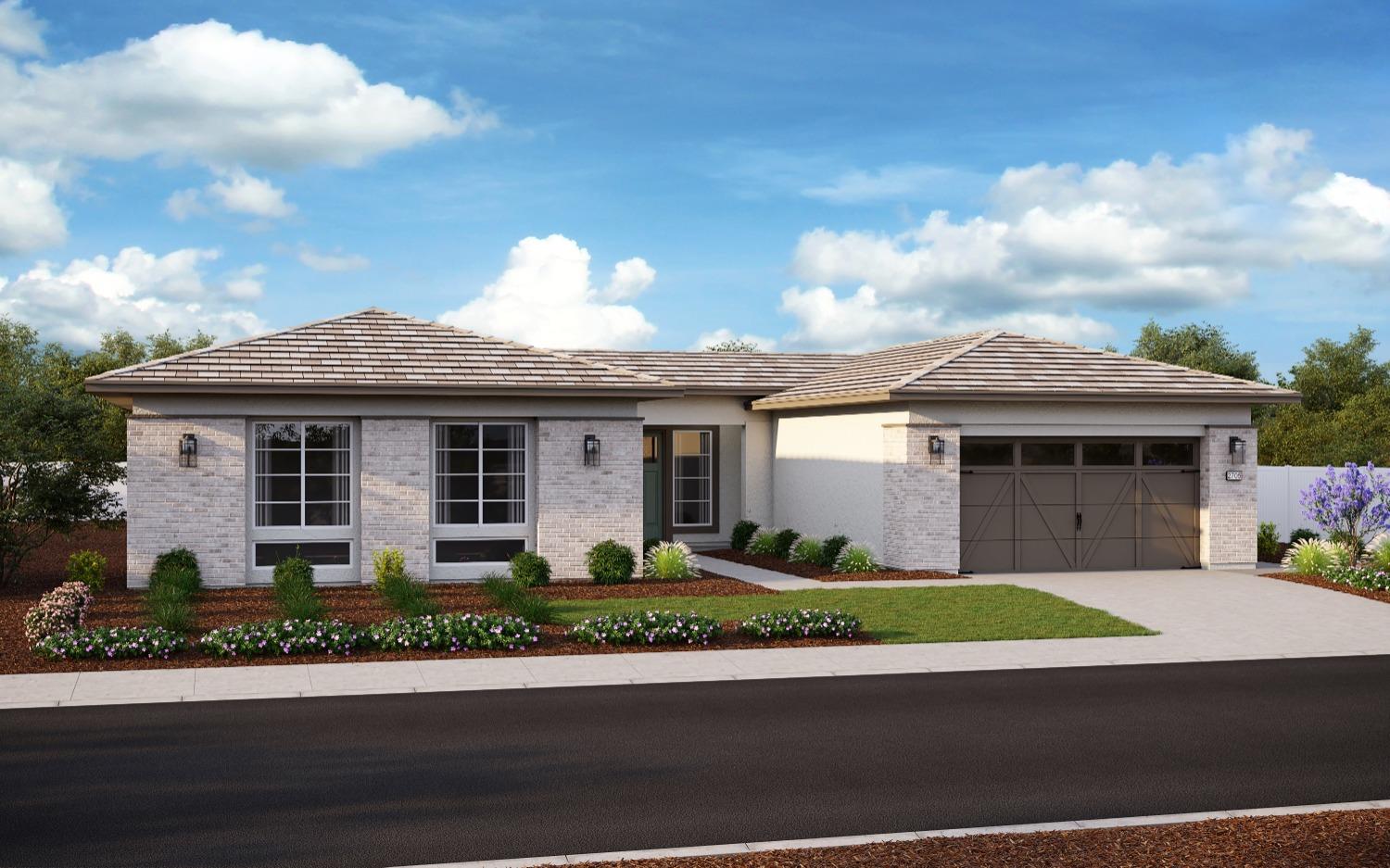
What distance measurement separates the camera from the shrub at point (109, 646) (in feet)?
42.7

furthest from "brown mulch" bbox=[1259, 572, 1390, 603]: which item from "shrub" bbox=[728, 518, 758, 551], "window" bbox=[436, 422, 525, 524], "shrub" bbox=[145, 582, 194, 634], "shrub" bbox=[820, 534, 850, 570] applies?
"shrub" bbox=[145, 582, 194, 634]

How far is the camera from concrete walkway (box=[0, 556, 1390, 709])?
462 inches

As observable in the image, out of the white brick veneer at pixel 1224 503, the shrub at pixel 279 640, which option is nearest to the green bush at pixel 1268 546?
the white brick veneer at pixel 1224 503

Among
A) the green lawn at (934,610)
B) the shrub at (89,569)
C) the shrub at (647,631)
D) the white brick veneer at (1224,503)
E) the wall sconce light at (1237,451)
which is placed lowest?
the green lawn at (934,610)

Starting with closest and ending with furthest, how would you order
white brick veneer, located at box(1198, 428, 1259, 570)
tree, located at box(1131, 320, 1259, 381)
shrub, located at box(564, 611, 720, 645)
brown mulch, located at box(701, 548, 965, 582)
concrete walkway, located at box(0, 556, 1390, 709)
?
concrete walkway, located at box(0, 556, 1390, 709), shrub, located at box(564, 611, 720, 645), brown mulch, located at box(701, 548, 965, 582), white brick veneer, located at box(1198, 428, 1259, 570), tree, located at box(1131, 320, 1259, 381)

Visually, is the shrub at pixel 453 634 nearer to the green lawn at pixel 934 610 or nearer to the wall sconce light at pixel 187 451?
the green lawn at pixel 934 610

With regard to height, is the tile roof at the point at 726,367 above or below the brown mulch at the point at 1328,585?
above

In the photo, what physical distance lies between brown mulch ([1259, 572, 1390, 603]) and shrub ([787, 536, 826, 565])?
7.53 metres

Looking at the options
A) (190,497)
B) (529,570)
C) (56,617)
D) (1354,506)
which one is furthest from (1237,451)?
(56,617)

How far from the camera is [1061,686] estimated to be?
39.8 ft

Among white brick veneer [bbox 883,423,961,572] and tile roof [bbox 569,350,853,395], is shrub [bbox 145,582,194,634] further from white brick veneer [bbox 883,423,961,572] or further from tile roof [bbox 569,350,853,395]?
tile roof [bbox 569,350,853,395]

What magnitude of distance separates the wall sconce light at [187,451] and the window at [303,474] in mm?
891

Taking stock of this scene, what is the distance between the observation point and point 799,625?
48.2 ft

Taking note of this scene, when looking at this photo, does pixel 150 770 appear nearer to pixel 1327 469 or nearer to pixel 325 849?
pixel 325 849
